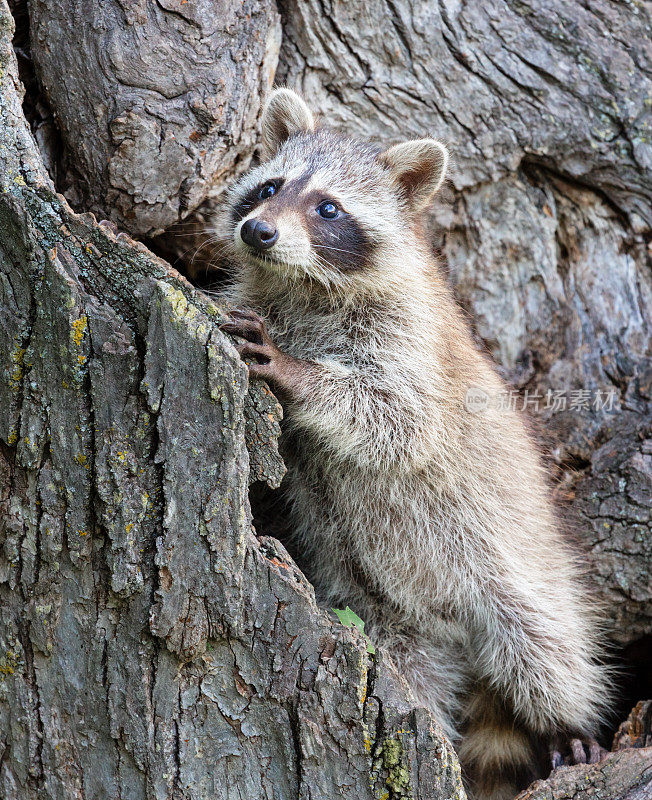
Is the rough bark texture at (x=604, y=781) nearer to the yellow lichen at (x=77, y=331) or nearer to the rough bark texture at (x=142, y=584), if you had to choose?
the rough bark texture at (x=142, y=584)

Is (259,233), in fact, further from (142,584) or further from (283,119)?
(142,584)

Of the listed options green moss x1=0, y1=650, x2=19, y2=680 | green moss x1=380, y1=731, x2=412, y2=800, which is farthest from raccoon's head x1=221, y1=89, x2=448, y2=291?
green moss x1=380, y1=731, x2=412, y2=800

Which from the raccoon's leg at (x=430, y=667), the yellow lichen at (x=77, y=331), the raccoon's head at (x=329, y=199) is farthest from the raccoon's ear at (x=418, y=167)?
the raccoon's leg at (x=430, y=667)

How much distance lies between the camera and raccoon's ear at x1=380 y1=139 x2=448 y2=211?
5.01 meters

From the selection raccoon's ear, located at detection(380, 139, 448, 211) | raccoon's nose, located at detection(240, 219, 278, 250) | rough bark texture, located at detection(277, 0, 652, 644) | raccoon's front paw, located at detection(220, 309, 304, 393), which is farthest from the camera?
rough bark texture, located at detection(277, 0, 652, 644)

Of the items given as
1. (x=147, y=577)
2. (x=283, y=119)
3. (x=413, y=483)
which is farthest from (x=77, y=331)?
(x=283, y=119)

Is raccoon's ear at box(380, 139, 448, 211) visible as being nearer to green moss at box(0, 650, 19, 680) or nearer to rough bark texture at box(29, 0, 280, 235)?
rough bark texture at box(29, 0, 280, 235)

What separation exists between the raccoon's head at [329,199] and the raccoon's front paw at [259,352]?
1.88 ft

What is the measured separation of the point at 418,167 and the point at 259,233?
1.39 metres

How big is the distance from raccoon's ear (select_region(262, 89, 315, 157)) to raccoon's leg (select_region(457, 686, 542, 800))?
3842 mm

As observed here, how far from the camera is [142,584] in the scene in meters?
3.49

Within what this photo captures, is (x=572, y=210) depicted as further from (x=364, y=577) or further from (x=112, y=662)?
(x=112, y=662)

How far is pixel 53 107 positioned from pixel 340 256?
1.90 metres

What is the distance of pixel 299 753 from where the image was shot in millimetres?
3576
